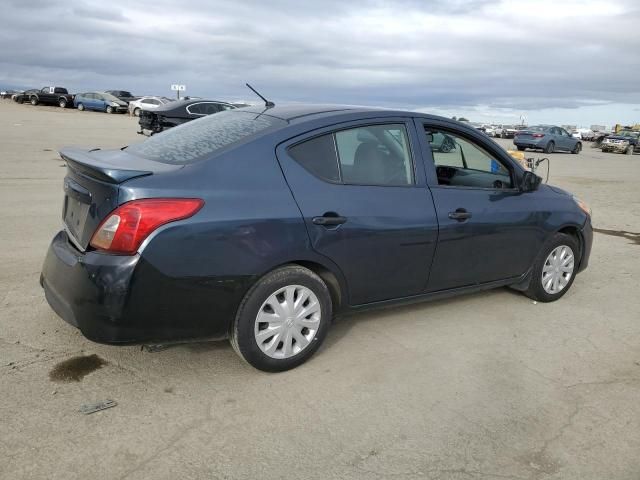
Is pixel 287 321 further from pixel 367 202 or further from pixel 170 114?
pixel 170 114

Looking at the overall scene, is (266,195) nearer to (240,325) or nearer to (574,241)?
(240,325)

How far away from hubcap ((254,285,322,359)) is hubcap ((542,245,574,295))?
2.44m

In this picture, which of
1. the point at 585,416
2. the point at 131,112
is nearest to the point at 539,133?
the point at 131,112

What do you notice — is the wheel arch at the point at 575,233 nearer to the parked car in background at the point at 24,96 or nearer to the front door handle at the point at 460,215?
the front door handle at the point at 460,215

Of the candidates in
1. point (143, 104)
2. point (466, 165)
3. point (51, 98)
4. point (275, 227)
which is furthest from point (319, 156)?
point (51, 98)

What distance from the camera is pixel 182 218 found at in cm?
301

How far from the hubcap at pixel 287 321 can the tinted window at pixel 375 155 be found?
0.82 metres

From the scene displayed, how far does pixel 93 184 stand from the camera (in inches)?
125

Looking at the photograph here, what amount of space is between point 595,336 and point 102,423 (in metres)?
3.61

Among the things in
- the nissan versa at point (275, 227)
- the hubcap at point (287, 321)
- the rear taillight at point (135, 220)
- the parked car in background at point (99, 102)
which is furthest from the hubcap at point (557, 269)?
the parked car in background at point (99, 102)

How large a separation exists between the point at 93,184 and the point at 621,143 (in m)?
39.1

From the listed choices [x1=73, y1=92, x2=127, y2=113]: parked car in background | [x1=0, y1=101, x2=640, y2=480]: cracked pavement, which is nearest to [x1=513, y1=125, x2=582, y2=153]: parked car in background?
[x1=0, y1=101, x2=640, y2=480]: cracked pavement

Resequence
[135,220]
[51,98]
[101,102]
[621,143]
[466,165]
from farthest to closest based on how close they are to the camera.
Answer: [51,98] < [101,102] < [621,143] < [466,165] < [135,220]

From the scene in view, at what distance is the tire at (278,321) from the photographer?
10.8 feet
